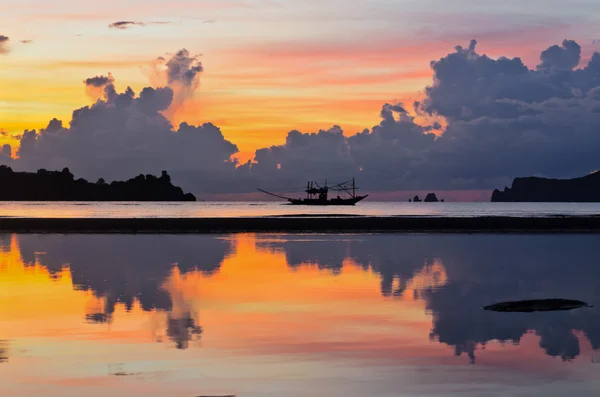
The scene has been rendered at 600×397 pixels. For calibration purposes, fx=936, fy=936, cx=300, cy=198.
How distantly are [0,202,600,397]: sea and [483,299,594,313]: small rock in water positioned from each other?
2.05ft

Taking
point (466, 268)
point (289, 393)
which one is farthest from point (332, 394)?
Answer: point (466, 268)

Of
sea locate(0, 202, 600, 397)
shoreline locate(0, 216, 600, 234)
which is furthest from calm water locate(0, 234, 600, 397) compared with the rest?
shoreline locate(0, 216, 600, 234)

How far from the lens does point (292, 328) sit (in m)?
24.2

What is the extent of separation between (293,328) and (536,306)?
7.93m

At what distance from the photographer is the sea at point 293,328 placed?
1694 centimetres

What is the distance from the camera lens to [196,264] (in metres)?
46.9

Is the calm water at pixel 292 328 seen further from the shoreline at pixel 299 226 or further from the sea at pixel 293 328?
the shoreline at pixel 299 226

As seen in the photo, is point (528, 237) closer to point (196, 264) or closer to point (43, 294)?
point (196, 264)

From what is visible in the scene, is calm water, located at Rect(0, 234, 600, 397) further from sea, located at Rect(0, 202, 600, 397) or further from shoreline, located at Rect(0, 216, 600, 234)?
shoreline, located at Rect(0, 216, 600, 234)

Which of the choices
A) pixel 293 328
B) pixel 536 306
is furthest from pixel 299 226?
pixel 293 328

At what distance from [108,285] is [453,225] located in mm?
69113

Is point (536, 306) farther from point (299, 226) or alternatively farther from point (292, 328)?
point (299, 226)

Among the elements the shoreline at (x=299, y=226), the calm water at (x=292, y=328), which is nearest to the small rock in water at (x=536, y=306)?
the calm water at (x=292, y=328)

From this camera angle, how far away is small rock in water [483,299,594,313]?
2728 centimetres
